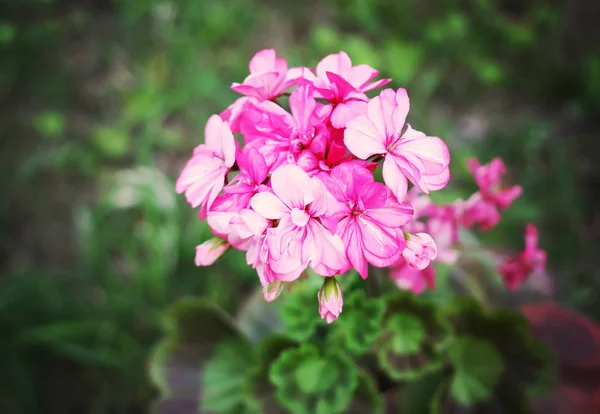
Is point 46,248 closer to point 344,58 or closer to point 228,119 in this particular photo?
point 228,119

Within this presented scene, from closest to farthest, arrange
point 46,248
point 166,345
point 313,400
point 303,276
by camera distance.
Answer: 1. point 303,276
2. point 313,400
3. point 166,345
4. point 46,248

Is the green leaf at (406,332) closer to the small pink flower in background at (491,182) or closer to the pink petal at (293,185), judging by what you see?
the small pink flower in background at (491,182)

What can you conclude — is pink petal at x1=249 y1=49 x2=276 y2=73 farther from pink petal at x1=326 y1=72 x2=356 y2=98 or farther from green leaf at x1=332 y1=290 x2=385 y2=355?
green leaf at x1=332 y1=290 x2=385 y2=355

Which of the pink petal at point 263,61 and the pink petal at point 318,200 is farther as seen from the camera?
the pink petal at point 263,61

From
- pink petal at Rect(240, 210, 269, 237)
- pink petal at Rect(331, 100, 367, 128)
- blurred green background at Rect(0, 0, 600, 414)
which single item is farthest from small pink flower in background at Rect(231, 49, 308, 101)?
blurred green background at Rect(0, 0, 600, 414)

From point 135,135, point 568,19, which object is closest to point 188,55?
point 135,135

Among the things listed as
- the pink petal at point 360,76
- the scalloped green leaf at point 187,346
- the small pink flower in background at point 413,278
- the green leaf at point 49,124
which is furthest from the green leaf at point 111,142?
the pink petal at point 360,76

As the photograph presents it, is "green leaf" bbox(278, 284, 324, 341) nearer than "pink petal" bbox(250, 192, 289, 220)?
No
